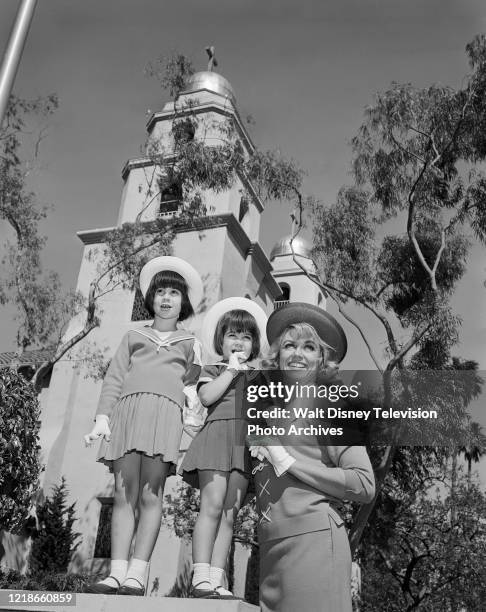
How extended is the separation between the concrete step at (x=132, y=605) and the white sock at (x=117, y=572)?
39cm

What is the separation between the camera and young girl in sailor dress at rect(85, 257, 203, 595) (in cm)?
371

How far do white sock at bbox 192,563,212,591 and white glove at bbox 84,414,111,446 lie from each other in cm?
99

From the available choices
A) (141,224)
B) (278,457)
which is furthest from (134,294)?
(278,457)

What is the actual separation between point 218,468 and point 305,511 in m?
0.90

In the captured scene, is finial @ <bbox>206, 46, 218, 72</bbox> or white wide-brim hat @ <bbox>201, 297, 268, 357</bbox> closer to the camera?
white wide-brim hat @ <bbox>201, 297, 268, 357</bbox>

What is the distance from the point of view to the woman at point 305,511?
2795 millimetres

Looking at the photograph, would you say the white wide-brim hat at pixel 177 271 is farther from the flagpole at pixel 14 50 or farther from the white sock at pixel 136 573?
the flagpole at pixel 14 50

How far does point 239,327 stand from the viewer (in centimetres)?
444

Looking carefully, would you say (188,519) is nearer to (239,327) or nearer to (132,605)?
(239,327)

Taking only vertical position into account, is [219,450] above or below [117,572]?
above

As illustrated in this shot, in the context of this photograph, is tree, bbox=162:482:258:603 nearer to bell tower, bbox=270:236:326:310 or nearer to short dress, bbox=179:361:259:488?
short dress, bbox=179:361:259:488

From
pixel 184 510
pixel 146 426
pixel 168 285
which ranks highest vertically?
pixel 168 285

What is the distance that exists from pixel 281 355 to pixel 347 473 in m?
0.95

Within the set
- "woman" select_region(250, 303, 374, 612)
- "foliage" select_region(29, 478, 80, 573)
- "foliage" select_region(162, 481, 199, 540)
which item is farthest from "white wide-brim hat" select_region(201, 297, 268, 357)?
"foliage" select_region(29, 478, 80, 573)
